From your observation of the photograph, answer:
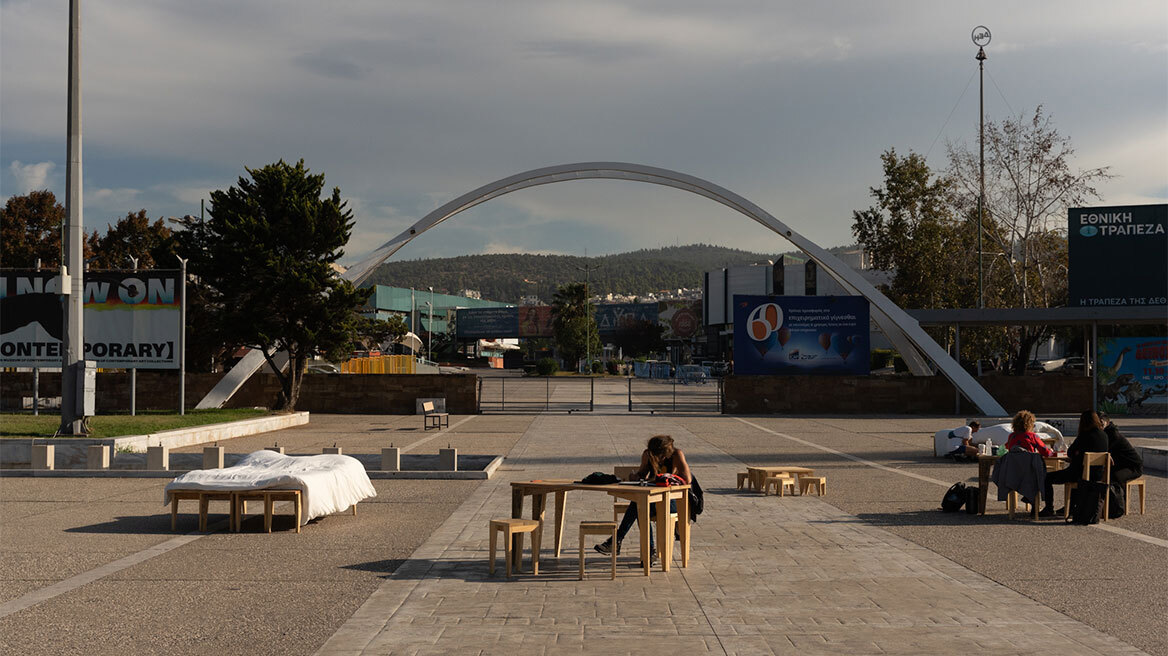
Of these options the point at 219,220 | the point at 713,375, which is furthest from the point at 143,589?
the point at 713,375

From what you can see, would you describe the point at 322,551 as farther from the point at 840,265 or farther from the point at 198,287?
the point at 840,265

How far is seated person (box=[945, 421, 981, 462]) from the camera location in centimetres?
1916

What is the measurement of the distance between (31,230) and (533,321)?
242 ft

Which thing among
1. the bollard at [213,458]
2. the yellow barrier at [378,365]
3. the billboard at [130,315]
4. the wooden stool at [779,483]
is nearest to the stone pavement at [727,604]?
→ the wooden stool at [779,483]

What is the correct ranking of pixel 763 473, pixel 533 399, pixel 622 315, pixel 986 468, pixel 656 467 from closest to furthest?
pixel 656 467 → pixel 986 468 → pixel 763 473 → pixel 533 399 → pixel 622 315

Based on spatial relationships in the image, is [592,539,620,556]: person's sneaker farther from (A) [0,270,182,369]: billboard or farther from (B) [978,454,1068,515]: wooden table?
(A) [0,270,182,369]: billboard

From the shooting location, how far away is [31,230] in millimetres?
51969

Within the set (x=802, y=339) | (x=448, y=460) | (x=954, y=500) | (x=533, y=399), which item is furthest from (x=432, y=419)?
(x=954, y=500)

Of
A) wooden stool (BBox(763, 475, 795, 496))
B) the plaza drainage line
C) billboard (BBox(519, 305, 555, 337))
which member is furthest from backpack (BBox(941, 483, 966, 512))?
billboard (BBox(519, 305, 555, 337))

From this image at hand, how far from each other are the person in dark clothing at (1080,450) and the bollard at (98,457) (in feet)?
47.3

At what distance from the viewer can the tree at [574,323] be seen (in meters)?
93.9

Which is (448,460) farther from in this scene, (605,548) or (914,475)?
(914,475)

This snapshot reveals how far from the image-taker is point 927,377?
38.5m

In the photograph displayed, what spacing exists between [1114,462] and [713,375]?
71.0m
